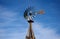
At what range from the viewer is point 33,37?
112 metres

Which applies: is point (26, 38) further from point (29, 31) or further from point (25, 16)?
point (25, 16)

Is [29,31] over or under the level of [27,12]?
under

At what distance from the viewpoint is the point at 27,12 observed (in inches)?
4400

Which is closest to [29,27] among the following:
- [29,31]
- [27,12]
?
[29,31]

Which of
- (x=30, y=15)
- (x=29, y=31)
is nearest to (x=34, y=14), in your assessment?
(x=30, y=15)

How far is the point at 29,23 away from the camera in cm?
11388

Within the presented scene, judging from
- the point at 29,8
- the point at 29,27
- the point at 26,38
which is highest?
the point at 29,8

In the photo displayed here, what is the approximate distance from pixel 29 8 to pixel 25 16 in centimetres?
566

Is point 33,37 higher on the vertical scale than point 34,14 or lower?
lower

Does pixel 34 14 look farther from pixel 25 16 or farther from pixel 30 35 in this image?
pixel 30 35

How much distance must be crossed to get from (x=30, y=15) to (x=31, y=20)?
303 centimetres

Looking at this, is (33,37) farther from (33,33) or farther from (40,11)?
(40,11)

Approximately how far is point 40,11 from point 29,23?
10.2 metres

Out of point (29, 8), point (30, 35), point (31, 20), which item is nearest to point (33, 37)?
point (30, 35)
